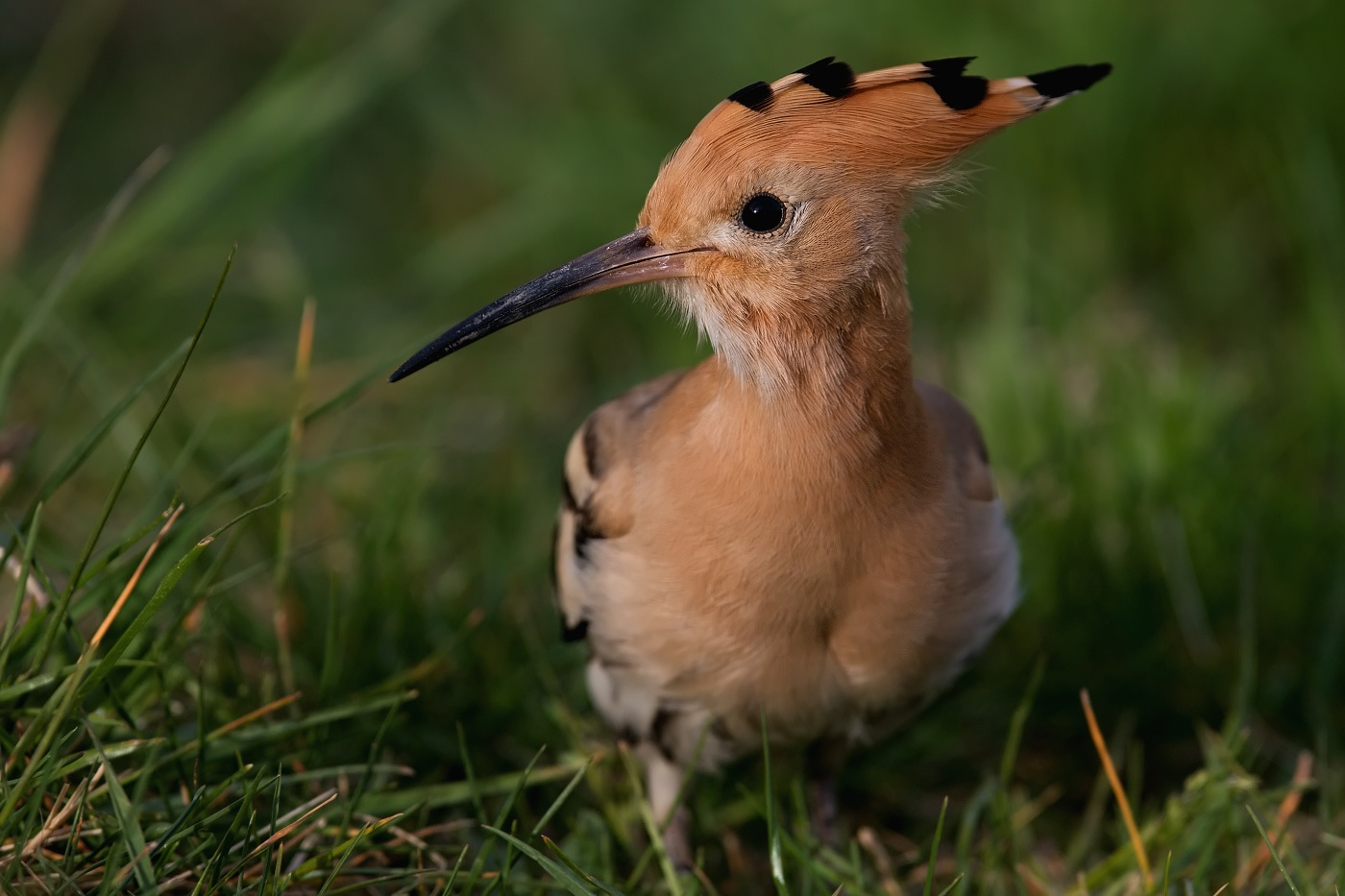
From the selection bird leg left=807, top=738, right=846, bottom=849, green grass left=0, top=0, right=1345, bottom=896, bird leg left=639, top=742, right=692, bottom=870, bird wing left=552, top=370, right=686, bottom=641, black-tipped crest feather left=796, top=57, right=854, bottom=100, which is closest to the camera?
black-tipped crest feather left=796, top=57, right=854, bottom=100

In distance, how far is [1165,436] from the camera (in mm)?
2916

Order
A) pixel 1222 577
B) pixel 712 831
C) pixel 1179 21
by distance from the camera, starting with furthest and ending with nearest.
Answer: pixel 1179 21
pixel 1222 577
pixel 712 831

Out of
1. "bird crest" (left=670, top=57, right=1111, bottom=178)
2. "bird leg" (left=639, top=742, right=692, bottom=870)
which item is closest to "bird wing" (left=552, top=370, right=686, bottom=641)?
"bird leg" (left=639, top=742, right=692, bottom=870)

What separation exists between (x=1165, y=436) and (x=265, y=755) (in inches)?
71.2

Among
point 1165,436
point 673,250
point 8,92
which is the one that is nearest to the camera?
point 673,250

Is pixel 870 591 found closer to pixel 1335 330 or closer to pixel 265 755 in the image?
pixel 265 755

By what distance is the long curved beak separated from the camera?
79.3 inches

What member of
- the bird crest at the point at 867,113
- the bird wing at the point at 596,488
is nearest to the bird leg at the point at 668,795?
the bird wing at the point at 596,488

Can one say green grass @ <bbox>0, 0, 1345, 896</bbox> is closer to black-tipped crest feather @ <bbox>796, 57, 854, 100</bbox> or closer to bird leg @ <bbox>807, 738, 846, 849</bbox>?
bird leg @ <bbox>807, 738, 846, 849</bbox>

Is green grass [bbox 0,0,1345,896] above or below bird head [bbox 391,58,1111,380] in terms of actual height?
below

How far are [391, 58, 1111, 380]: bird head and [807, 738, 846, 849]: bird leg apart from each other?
769 millimetres

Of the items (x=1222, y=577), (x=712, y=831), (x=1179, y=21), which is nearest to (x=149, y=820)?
(x=712, y=831)

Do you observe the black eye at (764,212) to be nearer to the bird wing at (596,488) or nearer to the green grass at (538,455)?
the green grass at (538,455)

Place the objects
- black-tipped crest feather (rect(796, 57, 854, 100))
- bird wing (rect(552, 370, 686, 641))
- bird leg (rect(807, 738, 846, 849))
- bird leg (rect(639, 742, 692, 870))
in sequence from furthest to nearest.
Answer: bird leg (rect(807, 738, 846, 849)) < bird leg (rect(639, 742, 692, 870)) < bird wing (rect(552, 370, 686, 641)) < black-tipped crest feather (rect(796, 57, 854, 100))
